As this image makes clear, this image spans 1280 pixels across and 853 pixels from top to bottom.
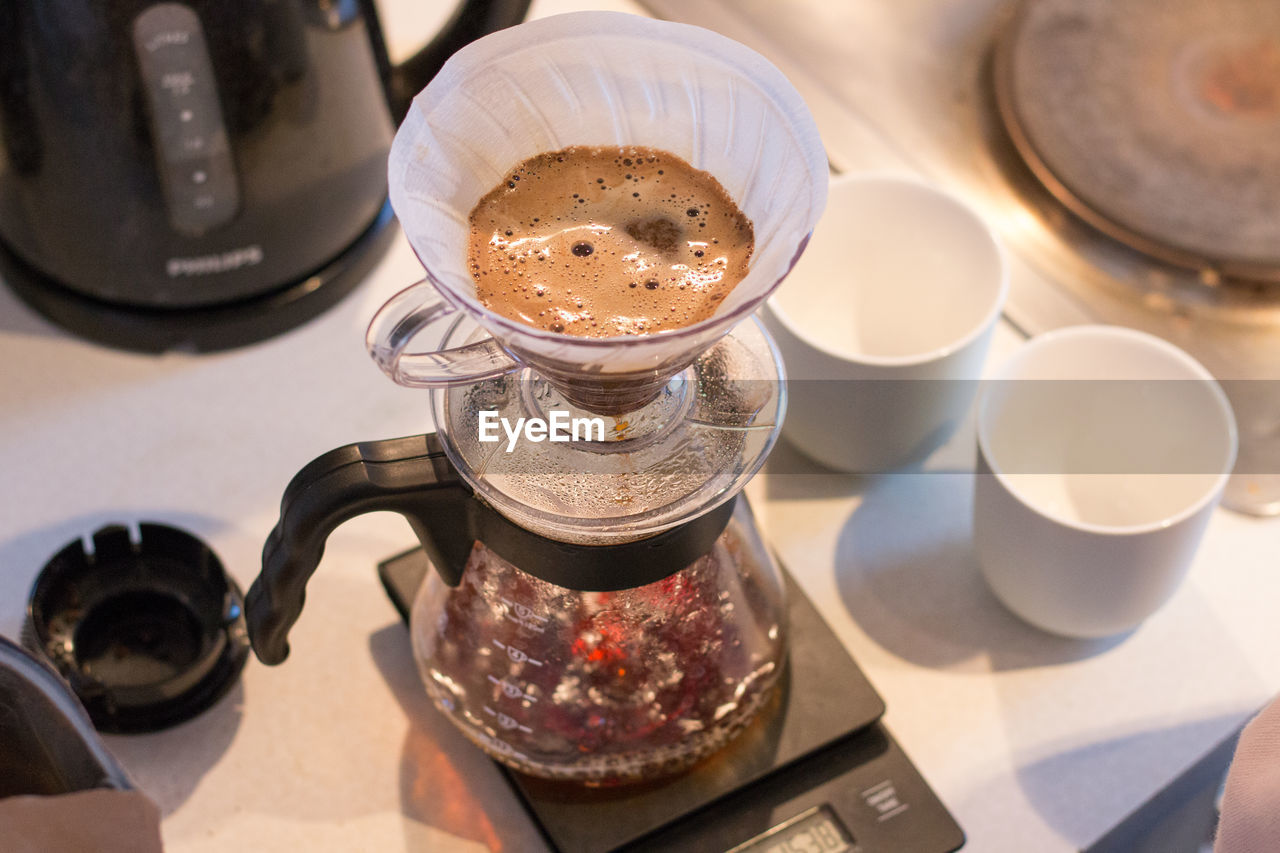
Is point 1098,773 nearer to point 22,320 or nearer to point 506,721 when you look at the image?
point 506,721

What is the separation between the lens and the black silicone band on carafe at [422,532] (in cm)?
52

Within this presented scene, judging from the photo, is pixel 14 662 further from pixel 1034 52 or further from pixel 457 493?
pixel 1034 52

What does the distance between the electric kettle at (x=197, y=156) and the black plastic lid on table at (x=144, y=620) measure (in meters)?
0.19

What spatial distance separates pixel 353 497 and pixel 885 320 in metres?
0.47

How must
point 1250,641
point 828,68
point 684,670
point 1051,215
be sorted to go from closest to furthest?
1. point 684,670
2. point 1250,641
3. point 1051,215
4. point 828,68

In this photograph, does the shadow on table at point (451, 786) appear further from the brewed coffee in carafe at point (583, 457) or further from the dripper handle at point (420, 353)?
the dripper handle at point (420, 353)

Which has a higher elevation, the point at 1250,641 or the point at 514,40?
the point at 514,40

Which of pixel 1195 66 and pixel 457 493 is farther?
pixel 1195 66

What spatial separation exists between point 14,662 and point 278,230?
39 cm

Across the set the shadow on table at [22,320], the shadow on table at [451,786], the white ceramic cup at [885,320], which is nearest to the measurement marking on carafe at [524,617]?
the shadow on table at [451,786]

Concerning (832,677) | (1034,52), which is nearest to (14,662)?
(832,677)

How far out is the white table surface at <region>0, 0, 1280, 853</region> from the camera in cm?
68

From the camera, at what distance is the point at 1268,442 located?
0.85m

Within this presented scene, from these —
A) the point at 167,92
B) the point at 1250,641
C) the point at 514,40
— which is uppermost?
the point at 514,40
